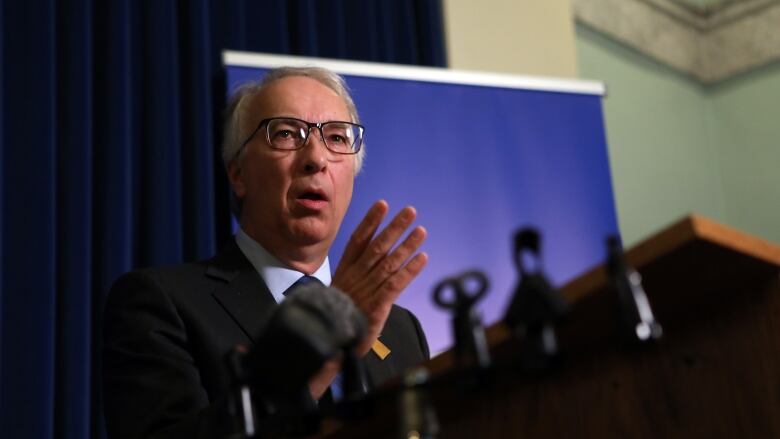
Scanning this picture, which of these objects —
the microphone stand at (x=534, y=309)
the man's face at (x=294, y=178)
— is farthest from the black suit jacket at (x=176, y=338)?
the microphone stand at (x=534, y=309)

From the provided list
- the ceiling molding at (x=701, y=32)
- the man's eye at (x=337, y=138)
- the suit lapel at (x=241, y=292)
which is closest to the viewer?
the suit lapel at (x=241, y=292)

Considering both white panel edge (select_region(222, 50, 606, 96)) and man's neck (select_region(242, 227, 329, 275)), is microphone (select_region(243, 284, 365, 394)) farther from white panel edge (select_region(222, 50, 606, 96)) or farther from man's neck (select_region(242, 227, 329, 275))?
white panel edge (select_region(222, 50, 606, 96))

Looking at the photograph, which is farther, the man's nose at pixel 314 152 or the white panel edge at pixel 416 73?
the white panel edge at pixel 416 73

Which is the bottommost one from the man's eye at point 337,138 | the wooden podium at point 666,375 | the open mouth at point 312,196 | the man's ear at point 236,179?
the wooden podium at point 666,375

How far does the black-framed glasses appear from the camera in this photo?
212cm

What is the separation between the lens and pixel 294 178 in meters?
2.09

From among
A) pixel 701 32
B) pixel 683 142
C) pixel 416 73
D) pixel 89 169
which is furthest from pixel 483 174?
pixel 701 32

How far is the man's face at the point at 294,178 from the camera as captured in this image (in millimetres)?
2035

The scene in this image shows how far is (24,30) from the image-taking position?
2.62 metres

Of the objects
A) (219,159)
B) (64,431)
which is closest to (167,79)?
(219,159)

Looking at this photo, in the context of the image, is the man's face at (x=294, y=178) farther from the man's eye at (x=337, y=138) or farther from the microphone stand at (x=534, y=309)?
the microphone stand at (x=534, y=309)

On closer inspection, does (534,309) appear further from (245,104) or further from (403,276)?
(245,104)

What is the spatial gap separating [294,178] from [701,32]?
320cm

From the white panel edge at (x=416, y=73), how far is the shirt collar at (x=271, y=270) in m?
0.77
